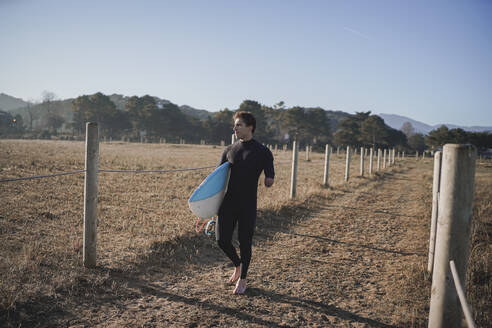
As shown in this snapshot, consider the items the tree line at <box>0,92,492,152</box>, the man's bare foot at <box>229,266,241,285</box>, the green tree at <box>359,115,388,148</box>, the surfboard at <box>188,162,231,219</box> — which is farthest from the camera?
the green tree at <box>359,115,388,148</box>

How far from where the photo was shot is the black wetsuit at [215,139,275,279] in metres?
3.54

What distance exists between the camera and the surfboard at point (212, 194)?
147 inches

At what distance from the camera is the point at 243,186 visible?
11.6 feet

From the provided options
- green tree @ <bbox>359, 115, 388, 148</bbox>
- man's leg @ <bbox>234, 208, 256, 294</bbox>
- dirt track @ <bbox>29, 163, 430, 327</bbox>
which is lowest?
dirt track @ <bbox>29, 163, 430, 327</bbox>

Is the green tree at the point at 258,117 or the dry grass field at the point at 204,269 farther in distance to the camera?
the green tree at the point at 258,117

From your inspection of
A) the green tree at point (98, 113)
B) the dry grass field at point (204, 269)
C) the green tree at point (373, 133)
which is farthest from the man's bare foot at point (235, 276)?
the green tree at point (98, 113)

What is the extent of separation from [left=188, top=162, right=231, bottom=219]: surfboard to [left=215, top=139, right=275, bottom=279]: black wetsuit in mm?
145

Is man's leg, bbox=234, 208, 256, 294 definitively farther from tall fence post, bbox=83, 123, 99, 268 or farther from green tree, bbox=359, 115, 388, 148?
green tree, bbox=359, 115, 388, 148

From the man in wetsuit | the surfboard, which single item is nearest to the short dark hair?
Answer: the man in wetsuit

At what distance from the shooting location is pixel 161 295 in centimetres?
349

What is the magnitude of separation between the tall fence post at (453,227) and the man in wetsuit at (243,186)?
5.91ft

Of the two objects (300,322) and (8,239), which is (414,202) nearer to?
(300,322)

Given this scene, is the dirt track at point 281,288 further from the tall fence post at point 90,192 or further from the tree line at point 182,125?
the tree line at point 182,125

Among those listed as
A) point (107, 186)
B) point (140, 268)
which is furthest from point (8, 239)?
point (107, 186)
